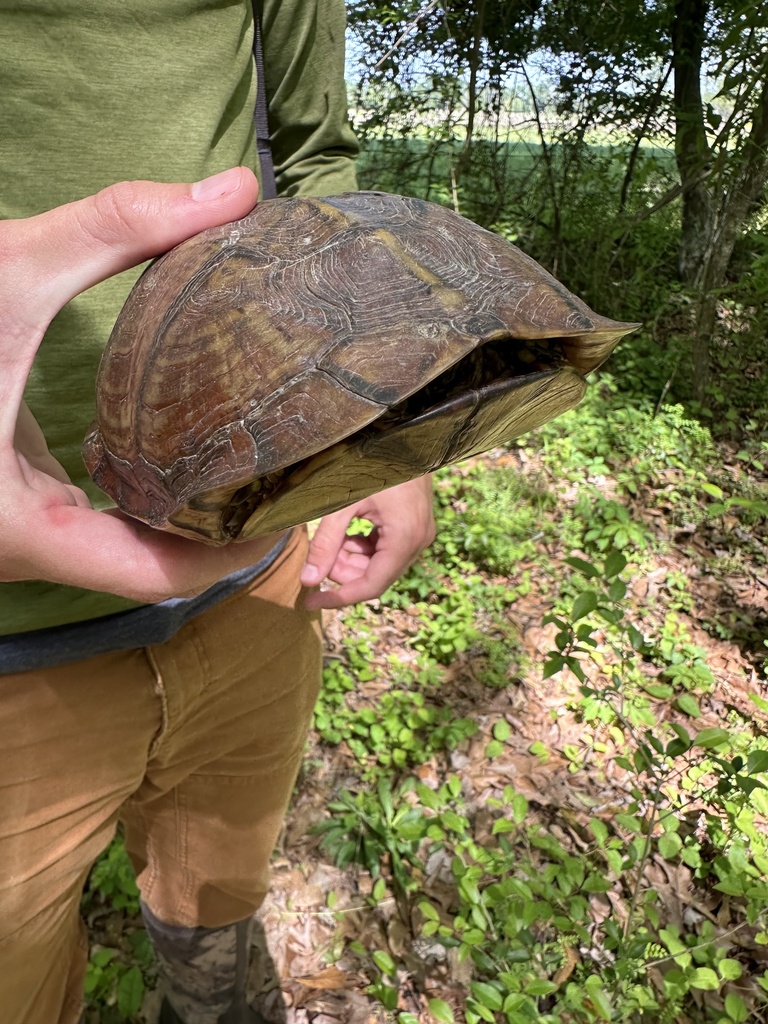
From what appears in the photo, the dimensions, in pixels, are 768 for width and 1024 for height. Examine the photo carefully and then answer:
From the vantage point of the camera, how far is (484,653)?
2816 millimetres

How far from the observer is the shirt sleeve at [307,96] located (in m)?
1.34

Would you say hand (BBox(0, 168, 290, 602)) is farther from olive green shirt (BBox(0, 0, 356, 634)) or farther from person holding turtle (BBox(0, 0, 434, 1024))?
olive green shirt (BBox(0, 0, 356, 634))

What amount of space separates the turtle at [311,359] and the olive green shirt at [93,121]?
10 centimetres

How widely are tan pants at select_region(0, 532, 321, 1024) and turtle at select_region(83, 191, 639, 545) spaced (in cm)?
31

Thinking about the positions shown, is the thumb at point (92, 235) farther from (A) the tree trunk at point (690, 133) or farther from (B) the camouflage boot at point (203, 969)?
(A) the tree trunk at point (690, 133)

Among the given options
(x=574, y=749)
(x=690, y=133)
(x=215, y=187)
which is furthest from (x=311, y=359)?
(x=690, y=133)

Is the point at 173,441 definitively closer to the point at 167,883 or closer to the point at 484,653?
the point at 167,883

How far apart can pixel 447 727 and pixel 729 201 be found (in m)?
3.13

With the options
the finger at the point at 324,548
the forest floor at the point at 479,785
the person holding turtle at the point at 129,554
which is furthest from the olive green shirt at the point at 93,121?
the forest floor at the point at 479,785

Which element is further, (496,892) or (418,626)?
(418,626)

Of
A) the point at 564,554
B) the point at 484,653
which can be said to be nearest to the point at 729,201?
the point at 564,554

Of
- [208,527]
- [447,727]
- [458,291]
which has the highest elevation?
[458,291]

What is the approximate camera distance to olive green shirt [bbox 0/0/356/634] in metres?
0.96

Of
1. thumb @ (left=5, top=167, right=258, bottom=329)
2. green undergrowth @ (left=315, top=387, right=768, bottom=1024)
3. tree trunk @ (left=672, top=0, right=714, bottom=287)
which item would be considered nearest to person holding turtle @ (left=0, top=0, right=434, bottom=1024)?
thumb @ (left=5, top=167, right=258, bottom=329)
